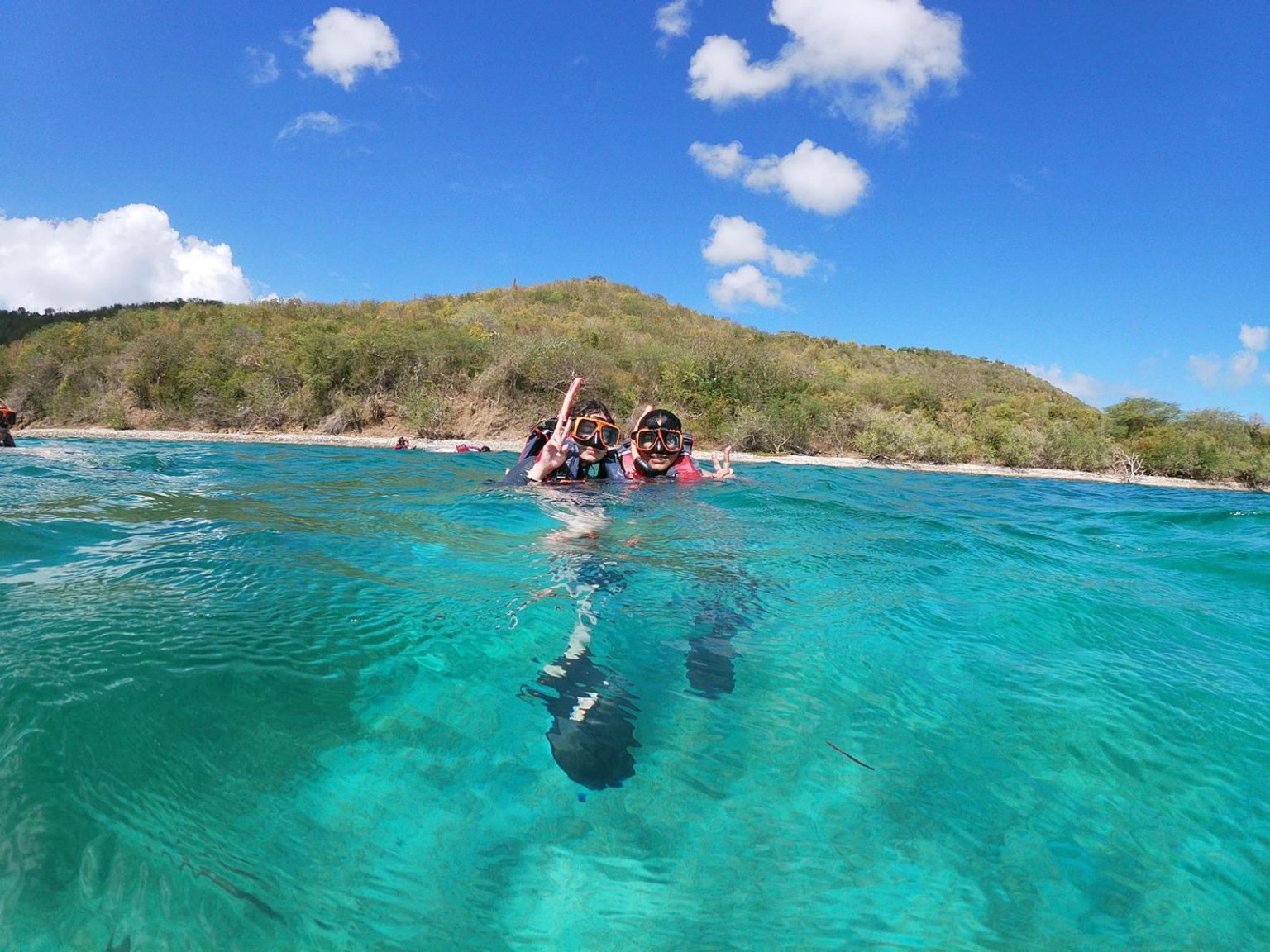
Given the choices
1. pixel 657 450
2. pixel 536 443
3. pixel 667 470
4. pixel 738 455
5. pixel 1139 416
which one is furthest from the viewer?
pixel 1139 416

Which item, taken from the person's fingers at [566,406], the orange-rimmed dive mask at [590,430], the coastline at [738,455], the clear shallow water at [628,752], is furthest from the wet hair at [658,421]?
the coastline at [738,455]

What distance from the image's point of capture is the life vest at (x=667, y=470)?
9758 mm

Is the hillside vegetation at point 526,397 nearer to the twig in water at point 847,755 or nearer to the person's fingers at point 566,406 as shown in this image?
the person's fingers at point 566,406

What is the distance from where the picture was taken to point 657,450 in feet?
31.5

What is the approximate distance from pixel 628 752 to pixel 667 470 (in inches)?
305

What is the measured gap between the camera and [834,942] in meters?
1.54

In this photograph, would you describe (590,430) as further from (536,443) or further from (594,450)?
(536,443)

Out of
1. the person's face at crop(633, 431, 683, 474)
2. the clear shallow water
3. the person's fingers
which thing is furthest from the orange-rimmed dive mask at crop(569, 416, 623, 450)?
the clear shallow water

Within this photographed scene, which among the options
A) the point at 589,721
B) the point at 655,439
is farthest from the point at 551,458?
the point at 589,721

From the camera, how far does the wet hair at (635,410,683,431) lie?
943 cm

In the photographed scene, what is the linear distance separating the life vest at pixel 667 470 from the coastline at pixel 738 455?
7609 millimetres

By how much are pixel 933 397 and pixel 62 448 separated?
93.6 ft

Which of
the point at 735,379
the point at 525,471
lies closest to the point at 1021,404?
the point at 735,379

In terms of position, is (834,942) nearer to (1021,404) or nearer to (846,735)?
(846,735)
